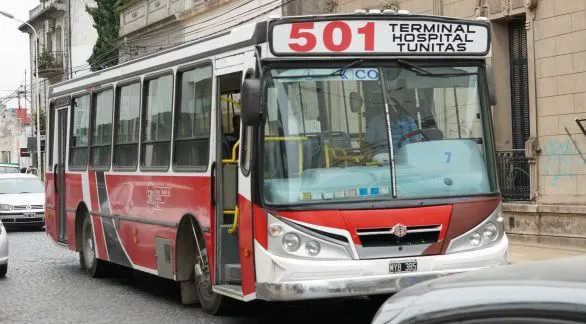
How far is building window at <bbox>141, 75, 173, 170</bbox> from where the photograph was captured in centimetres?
1066

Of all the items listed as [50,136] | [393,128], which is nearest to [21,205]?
[50,136]

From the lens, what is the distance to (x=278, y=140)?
8.19m

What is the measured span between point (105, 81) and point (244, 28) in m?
4.88

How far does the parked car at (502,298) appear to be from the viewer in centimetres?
249

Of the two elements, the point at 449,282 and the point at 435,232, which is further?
the point at 435,232

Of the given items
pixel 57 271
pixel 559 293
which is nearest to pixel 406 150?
pixel 559 293

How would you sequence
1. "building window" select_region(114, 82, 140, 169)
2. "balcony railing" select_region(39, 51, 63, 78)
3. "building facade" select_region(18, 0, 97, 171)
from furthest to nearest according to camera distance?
"building facade" select_region(18, 0, 97, 171)
"balcony railing" select_region(39, 51, 63, 78)
"building window" select_region(114, 82, 140, 169)

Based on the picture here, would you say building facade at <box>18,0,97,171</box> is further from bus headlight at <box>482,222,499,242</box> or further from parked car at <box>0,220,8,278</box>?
bus headlight at <box>482,222,499,242</box>

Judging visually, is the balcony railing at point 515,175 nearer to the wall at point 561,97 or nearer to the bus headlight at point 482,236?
the wall at point 561,97

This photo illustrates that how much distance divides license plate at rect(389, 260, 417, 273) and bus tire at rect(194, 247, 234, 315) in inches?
87.8

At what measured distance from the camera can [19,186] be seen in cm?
2544

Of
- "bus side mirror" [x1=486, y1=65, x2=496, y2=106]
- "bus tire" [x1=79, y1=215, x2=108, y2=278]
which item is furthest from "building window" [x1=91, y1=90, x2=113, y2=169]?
"bus side mirror" [x1=486, y1=65, x2=496, y2=106]

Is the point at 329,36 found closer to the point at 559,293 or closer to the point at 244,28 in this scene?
the point at 244,28

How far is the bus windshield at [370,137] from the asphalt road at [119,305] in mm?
2077
